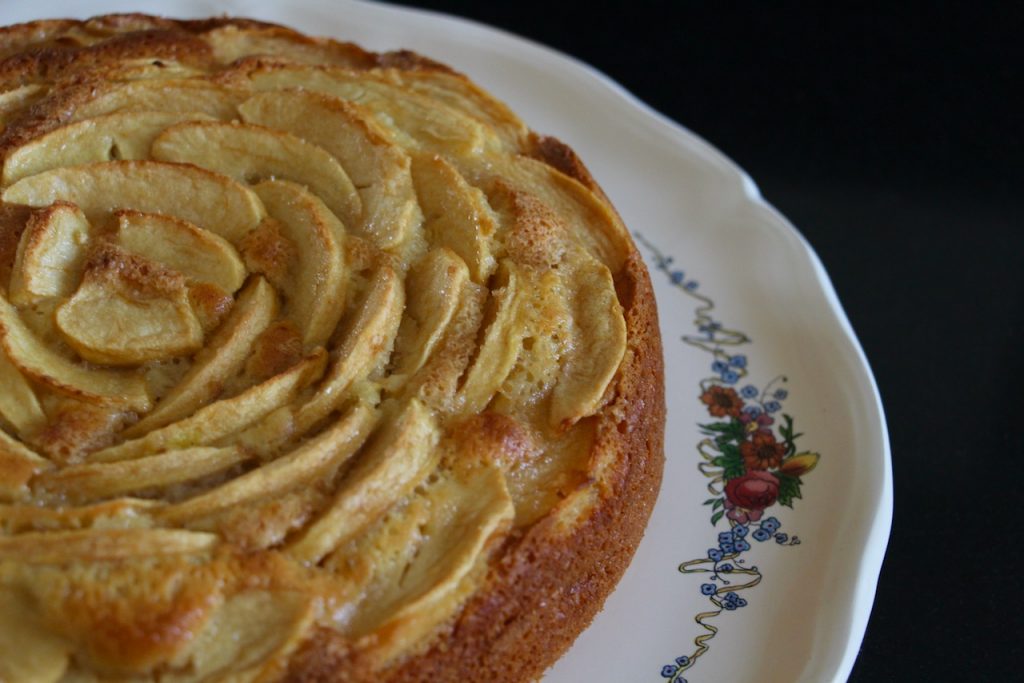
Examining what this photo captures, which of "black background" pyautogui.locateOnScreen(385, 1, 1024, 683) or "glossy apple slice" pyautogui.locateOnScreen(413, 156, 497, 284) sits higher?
"black background" pyautogui.locateOnScreen(385, 1, 1024, 683)

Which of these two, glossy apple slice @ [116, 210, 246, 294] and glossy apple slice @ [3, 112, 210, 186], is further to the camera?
glossy apple slice @ [3, 112, 210, 186]

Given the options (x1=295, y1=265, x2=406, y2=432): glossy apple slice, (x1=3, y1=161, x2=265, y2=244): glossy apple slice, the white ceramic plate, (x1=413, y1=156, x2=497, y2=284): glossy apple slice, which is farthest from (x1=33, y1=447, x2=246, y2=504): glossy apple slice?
the white ceramic plate

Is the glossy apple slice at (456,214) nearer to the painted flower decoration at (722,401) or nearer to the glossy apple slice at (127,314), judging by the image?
the glossy apple slice at (127,314)

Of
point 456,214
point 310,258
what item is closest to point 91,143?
point 310,258

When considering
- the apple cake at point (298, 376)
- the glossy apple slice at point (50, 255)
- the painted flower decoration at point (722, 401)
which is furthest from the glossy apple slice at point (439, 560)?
the painted flower decoration at point (722, 401)

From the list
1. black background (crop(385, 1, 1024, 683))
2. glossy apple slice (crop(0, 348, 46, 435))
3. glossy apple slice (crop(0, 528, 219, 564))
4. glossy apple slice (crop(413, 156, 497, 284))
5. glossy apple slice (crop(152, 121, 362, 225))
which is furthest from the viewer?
black background (crop(385, 1, 1024, 683))

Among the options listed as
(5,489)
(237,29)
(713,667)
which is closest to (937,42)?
(237,29)

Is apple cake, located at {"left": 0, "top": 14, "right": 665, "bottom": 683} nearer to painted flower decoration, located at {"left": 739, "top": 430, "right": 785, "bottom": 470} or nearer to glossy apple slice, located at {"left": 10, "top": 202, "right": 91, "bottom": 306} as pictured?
glossy apple slice, located at {"left": 10, "top": 202, "right": 91, "bottom": 306}
